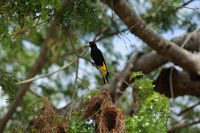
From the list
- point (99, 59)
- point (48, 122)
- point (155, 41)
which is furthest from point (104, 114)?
point (155, 41)

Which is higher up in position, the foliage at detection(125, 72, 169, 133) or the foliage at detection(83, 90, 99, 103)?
the foliage at detection(83, 90, 99, 103)

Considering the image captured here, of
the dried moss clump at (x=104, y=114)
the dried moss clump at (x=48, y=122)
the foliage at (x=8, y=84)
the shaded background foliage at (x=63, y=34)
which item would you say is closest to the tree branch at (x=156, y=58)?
the shaded background foliage at (x=63, y=34)

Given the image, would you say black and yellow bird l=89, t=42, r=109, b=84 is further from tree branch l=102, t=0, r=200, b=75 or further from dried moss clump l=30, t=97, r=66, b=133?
tree branch l=102, t=0, r=200, b=75

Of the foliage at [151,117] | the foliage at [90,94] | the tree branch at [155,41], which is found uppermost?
the tree branch at [155,41]

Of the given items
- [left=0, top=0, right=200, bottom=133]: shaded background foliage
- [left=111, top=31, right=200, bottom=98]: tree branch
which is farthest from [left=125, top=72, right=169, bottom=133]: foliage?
[left=111, top=31, right=200, bottom=98]: tree branch

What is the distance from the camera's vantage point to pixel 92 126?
2967 millimetres

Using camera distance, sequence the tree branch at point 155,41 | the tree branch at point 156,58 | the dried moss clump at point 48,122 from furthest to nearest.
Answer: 1. the tree branch at point 156,58
2. the tree branch at point 155,41
3. the dried moss clump at point 48,122

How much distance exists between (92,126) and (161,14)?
3.58m

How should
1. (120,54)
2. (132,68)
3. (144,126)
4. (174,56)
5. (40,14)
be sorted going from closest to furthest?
(144,126), (40,14), (174,56), (132,68), (120,54)

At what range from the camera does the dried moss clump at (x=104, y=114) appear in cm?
285

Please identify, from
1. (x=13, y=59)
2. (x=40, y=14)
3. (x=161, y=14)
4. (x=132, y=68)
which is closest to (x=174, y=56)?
(x=132, y=68)

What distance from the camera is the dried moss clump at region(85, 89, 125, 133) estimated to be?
2852 millimetres

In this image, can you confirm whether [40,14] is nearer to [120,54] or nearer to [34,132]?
[34,132]

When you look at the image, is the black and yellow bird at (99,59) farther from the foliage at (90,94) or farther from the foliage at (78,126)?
the foliage at (78,126)
